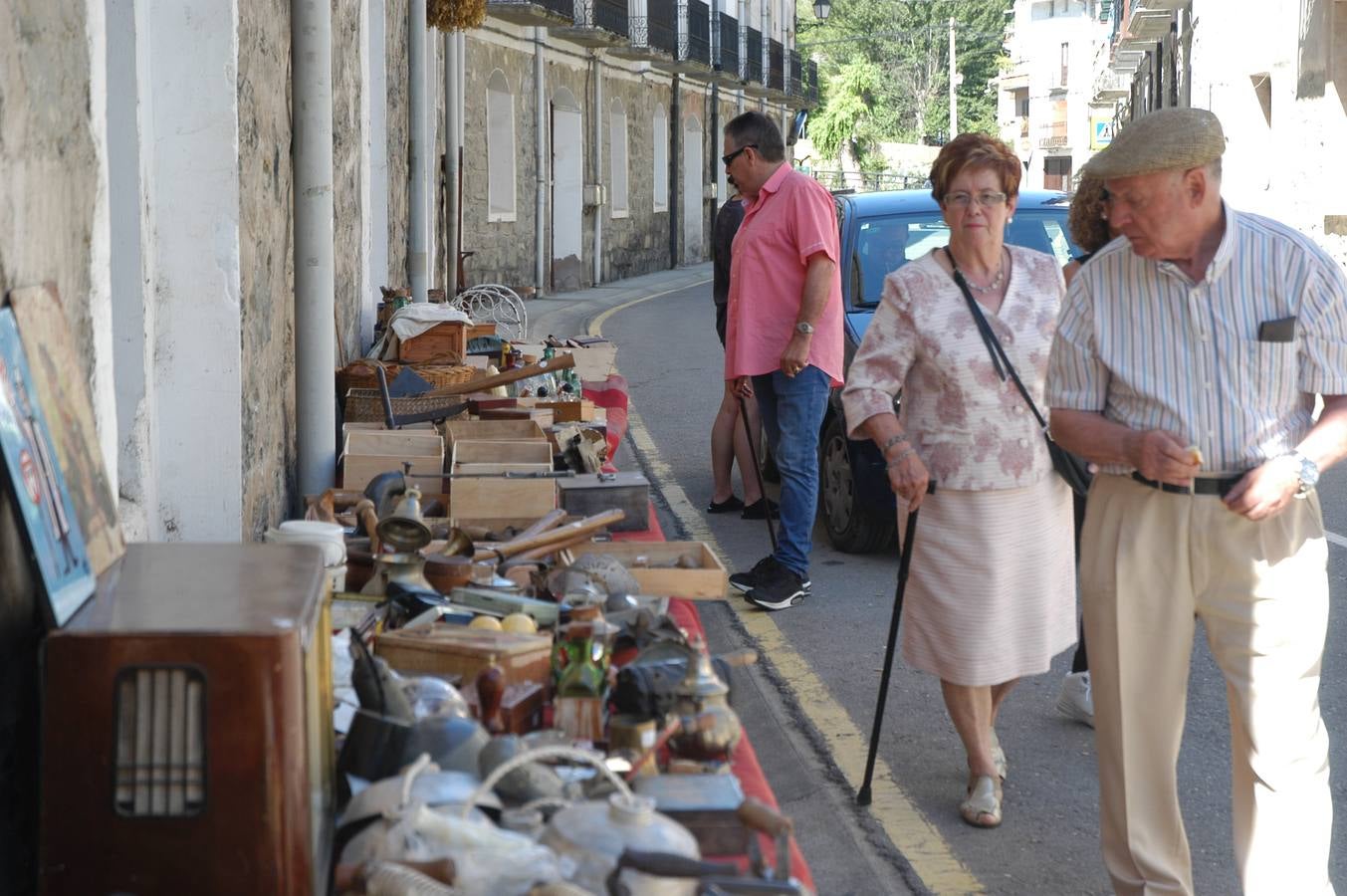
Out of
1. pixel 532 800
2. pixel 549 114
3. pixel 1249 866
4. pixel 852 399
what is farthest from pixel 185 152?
pixel 549 114

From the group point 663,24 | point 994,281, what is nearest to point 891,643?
point 994,281

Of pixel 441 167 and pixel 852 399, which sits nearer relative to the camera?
pixel 852 399

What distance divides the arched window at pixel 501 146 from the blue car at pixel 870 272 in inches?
555

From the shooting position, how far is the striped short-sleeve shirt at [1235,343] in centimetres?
328

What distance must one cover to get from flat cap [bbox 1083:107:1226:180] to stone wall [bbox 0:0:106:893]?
6.71 ft

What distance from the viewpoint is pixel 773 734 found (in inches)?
205

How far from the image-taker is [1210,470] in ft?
11.0

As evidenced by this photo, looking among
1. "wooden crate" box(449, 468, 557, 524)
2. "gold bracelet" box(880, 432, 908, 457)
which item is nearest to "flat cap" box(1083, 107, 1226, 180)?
"gold bracelet" box(880, 432, 908, 457)

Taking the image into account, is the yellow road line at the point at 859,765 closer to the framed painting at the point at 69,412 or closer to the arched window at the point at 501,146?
the framed painting at the point at 69,412

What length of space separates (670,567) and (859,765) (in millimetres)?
823

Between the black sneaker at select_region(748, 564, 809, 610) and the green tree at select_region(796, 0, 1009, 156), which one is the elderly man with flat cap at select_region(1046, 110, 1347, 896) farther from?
the green tree at select_region(796, 0, 1009, 156)

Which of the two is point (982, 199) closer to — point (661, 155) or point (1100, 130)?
point (661, 155)

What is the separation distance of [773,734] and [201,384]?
206 cm

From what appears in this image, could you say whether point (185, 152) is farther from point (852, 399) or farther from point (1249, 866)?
point (1249, 866)
